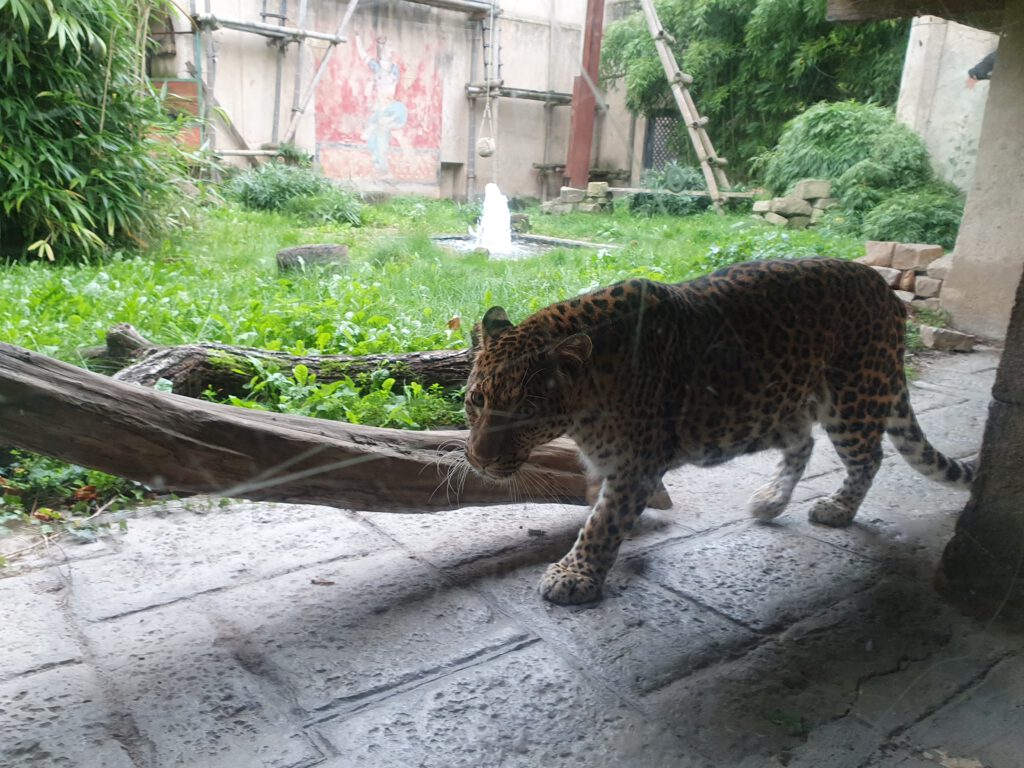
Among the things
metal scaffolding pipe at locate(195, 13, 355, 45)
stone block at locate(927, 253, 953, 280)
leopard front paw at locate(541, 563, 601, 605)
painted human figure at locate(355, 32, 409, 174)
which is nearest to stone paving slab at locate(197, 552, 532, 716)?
leopard front paw at locate(541, 563, 601, 605)

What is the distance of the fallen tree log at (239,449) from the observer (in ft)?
5.42

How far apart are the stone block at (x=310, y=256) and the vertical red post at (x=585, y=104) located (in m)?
3.67

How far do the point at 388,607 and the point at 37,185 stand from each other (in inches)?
178

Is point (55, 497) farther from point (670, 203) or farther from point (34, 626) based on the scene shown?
point (670, 203)

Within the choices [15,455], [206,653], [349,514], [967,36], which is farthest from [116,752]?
[967,36]

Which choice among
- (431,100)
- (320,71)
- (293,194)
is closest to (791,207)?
(431,100)

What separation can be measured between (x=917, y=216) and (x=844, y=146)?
590mm

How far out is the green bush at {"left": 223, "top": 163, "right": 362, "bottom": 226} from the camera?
610 cm

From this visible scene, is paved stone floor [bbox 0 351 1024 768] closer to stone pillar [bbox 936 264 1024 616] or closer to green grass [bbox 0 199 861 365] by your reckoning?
stone pillar [bbox 936 264 1024 616]

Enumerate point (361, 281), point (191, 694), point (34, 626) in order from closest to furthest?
1. point (191, 694)
2. point (34, 626)
3. point (361, 281)

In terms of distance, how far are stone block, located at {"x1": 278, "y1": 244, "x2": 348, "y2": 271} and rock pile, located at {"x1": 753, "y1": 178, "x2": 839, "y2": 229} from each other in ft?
12.5

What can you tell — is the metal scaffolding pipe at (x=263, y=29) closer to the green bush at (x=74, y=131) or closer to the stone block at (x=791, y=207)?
the green bush at (x=74, y=131)

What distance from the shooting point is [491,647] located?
207cm

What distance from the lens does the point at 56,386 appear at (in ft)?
5.42
